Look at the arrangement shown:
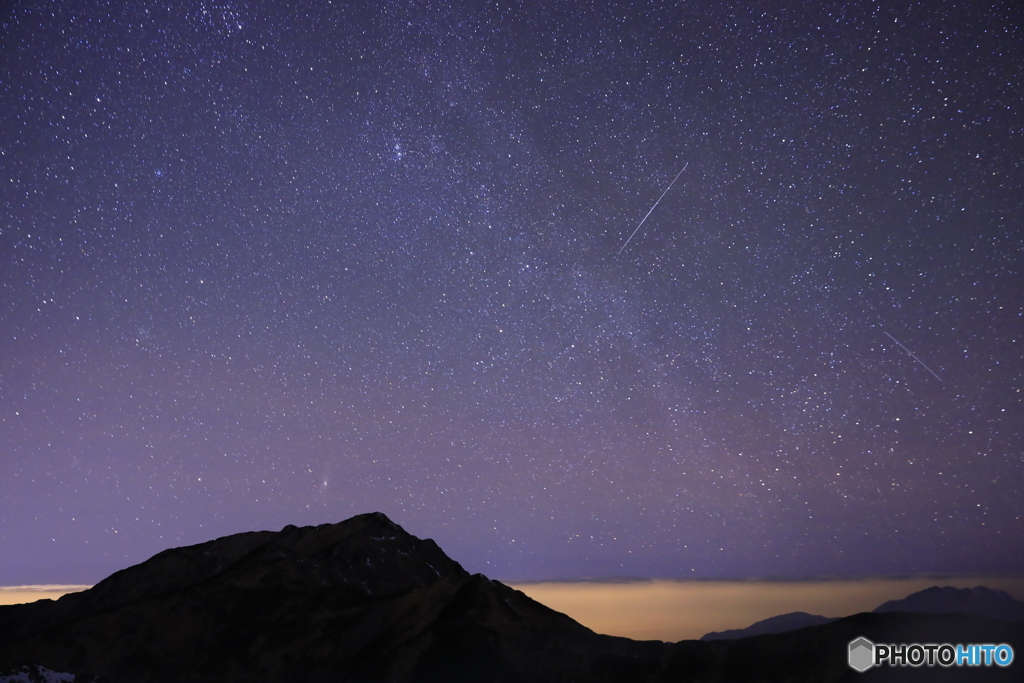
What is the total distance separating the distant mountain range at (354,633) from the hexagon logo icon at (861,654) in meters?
0.96

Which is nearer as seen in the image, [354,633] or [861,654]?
[861,654]

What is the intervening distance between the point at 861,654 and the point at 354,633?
64170 millimetres

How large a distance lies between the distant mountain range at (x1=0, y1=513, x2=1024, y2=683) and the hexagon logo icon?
0.96 meters

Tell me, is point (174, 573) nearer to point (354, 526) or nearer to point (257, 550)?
point (257, 550)

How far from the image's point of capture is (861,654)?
67500 millimetres

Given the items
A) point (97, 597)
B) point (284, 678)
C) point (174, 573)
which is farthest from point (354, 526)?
point (284, 678)

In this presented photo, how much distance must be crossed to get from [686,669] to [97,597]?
122m

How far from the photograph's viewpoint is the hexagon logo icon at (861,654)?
217 feet

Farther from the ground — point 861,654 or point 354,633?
point 861,654

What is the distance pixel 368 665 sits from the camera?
8881 centimetres

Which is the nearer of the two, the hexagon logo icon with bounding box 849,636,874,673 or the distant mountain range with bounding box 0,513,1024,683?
the hexagon logo icon with bounding box 849,636,874,673

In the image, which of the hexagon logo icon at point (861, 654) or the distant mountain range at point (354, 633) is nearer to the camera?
the hexagon logo icon at point (861, 654)

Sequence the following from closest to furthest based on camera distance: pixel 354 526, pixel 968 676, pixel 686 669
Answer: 1. pixel 968 676
2. pixel 686 669
3. pixel 354 526

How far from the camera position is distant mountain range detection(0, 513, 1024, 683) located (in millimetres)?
71312
